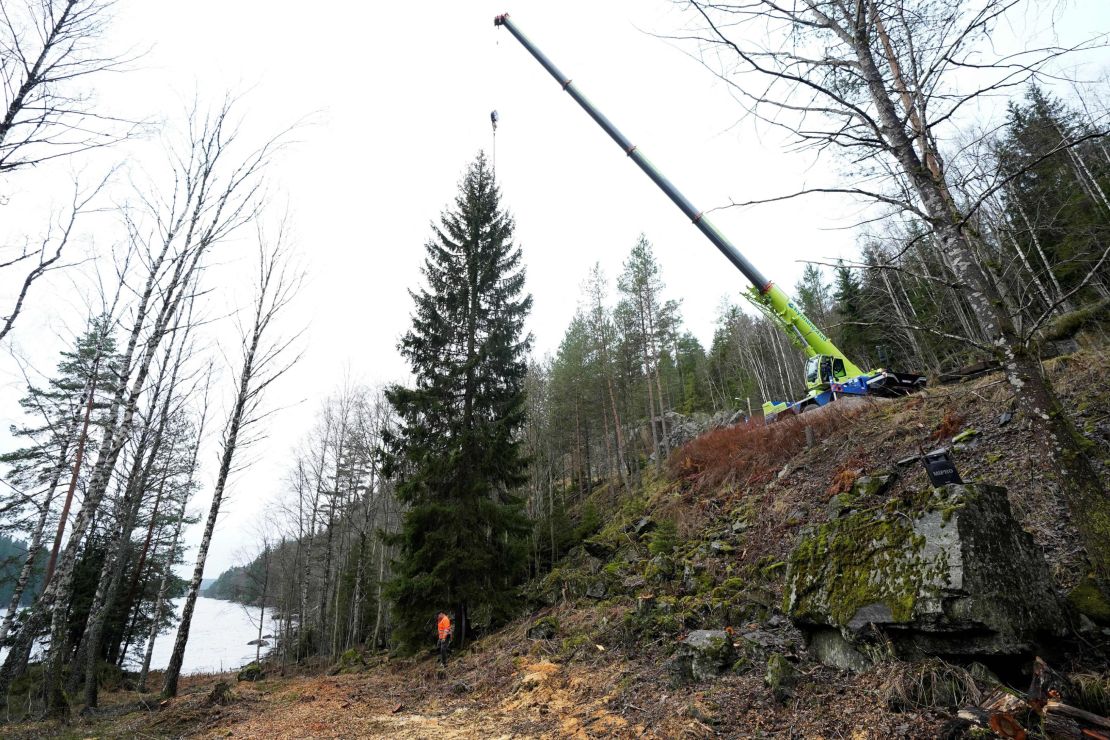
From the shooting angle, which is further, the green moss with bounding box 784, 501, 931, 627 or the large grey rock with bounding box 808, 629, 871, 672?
the large grey rock with bounding box 808, 629, 871, 672

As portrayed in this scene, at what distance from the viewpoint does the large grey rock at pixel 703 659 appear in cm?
491

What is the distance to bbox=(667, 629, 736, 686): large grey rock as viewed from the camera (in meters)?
4.91

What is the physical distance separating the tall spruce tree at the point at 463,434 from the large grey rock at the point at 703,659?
22.9 feet

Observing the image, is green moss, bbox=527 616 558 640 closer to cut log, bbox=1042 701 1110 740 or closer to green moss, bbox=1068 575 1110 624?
green moss, bbox=1068 575 1110 624

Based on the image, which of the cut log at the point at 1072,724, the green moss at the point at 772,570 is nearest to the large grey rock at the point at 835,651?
the cut log at the point at 1072,724

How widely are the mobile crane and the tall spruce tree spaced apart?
4.72 meters

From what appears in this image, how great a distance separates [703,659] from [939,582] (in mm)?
2651

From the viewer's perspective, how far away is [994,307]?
12.1 ft

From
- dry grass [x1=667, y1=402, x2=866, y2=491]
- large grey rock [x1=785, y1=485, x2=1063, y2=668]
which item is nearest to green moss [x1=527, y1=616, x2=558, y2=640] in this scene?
dry grass [x1=667, y1=402, x2=866, y2=491]

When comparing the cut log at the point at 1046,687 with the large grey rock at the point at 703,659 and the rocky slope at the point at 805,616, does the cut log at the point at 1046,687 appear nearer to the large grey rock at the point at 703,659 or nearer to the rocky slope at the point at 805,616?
the rocky slope at the point at 805,616

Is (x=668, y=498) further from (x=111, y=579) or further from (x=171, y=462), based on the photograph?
(x=171, y=462)

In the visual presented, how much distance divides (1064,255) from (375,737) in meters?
26.9

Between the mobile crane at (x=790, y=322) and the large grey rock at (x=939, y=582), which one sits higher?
the mobile crane at (x=790, y=322)

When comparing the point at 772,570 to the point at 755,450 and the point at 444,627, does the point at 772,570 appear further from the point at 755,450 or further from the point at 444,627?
the point at 444,627
